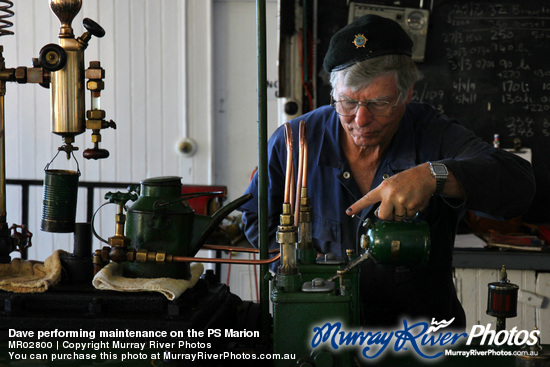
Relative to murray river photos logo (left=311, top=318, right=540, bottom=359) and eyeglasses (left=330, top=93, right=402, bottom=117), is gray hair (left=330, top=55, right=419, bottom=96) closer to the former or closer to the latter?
eyeglasses (left=330, top=93, right=402, bottom=117)

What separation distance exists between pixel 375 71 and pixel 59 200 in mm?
859

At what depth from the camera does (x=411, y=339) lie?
121 centimetres

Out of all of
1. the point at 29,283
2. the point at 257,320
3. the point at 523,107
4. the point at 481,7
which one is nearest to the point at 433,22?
the point at 481,7

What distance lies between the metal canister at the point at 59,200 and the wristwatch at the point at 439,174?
0.77 m

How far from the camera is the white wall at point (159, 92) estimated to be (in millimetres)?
4402

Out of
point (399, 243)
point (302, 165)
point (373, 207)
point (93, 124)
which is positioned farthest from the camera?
point (373, 207)

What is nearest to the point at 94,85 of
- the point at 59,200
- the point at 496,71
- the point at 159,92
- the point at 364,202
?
the point at 59,200

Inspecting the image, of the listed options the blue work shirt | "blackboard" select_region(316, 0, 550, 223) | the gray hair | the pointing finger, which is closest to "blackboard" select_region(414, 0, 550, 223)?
"blackboard" select_region(316, 0, 550, 223)

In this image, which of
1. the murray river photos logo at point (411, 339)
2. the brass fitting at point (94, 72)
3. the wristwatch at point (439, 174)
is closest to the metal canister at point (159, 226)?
the brass fitting at point (94, 72)

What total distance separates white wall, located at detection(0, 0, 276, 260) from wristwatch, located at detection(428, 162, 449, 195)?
3.08m

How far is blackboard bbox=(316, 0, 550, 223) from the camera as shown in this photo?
3.61m

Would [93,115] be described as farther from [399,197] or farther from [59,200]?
[399,197]

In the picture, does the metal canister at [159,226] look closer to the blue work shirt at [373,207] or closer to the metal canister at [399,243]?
the metal canister at [399,243]

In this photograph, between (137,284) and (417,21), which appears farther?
(417,21)
